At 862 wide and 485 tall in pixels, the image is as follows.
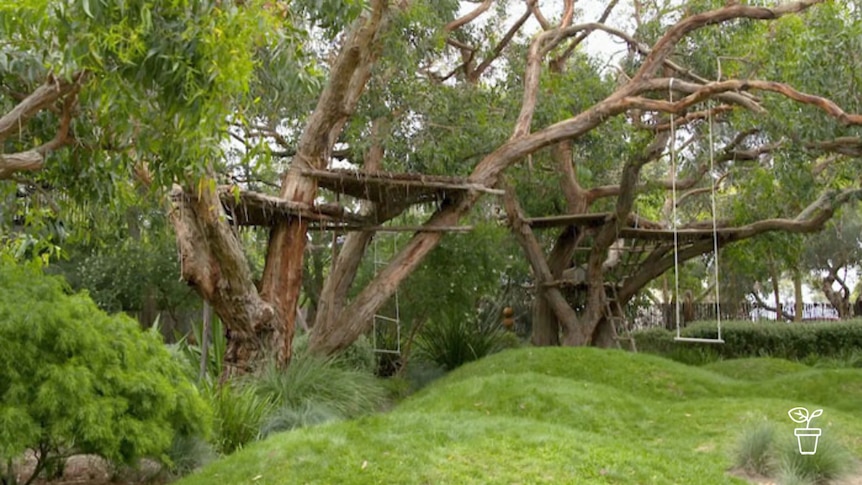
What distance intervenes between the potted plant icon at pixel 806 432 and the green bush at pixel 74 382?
519 centimetres

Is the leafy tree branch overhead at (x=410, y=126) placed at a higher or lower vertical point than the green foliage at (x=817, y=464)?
higher

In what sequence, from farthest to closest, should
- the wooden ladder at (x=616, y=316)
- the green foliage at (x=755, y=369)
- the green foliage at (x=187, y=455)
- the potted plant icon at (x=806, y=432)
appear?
1. the wooden ladder at (x=616, y=316)
2. the green foliage at (x=755, y=369)
3. the green foliage at (x=187, y=455)
4. the potted plant icon at (x=806, y=432)

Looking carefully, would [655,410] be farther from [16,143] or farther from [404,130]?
[16,143]

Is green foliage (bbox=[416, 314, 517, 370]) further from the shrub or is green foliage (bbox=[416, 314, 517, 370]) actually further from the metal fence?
the metal fence

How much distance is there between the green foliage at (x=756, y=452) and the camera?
7324 mm

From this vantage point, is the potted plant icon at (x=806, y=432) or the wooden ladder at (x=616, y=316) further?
the wooden ladder at (x=616, y=316)

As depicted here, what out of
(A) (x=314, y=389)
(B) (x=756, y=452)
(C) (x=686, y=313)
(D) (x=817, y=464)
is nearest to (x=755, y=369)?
(B) (x=756, y=452)

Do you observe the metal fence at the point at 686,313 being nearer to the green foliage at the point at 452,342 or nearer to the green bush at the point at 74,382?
the green foliage at the point at 452,342

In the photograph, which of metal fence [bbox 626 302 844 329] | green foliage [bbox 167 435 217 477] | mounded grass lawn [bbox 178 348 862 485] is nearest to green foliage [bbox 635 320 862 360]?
metal fence [bbox 626 302 844 329]

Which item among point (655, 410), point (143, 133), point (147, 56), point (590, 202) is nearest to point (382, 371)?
point (590, 202)

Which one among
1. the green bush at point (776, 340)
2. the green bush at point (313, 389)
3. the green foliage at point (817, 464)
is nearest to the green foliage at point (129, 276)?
the green bush at point (313, 389)

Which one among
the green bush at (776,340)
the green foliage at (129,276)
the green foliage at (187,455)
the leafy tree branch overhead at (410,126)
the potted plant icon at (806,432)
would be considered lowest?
the green foliage at (187,455)

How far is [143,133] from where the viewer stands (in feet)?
16.5

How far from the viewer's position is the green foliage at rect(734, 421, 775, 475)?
732 centimetres
